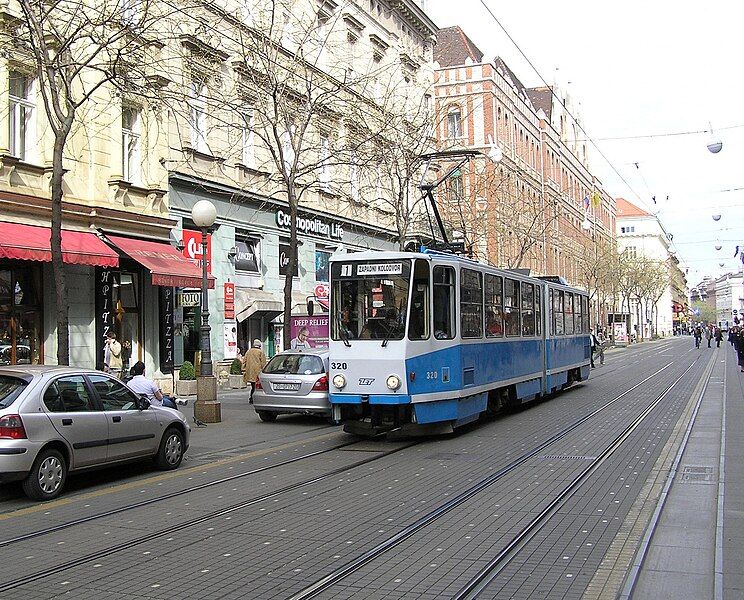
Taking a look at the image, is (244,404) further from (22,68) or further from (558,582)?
(558,582)

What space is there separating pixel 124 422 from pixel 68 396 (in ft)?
3.10

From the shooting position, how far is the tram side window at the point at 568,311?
24.9m

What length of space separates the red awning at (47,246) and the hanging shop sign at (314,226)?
10.2m

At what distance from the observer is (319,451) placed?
13820 millimetres

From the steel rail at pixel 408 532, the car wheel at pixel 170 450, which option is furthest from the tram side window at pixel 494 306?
the car wheel at pixel 170 450

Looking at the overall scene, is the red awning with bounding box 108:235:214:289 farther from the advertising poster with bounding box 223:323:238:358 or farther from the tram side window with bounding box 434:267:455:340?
the tram side window with bounding box 434:267:455:340

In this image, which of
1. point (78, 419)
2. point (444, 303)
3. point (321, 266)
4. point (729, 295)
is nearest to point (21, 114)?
point (444, 303)

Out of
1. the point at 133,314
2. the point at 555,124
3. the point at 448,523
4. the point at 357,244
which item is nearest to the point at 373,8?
the point at 357,244

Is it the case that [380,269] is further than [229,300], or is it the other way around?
[229,300]

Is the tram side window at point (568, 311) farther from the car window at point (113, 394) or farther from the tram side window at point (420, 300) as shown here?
the car window at point (113, 394)

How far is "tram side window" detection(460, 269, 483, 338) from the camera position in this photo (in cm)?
1523

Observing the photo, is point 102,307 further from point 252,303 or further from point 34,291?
point 252,303

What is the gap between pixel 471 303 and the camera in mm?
15734

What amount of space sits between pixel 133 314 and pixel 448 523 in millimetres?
17261
